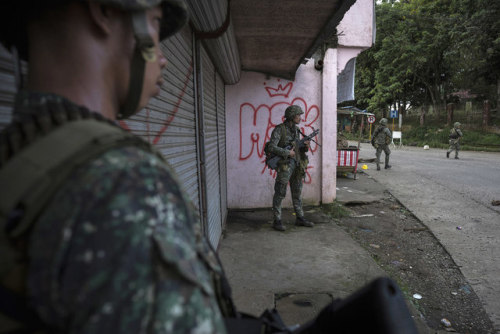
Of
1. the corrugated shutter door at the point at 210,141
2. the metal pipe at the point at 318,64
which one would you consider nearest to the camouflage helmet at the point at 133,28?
the corrugated shutter door at the point at 210,141

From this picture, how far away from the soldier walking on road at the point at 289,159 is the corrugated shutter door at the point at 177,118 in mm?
2007

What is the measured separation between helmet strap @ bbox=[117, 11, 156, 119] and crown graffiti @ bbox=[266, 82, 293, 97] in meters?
5.65

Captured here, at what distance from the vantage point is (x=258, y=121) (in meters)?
6.29

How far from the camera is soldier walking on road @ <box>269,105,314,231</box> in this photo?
16.2 ft

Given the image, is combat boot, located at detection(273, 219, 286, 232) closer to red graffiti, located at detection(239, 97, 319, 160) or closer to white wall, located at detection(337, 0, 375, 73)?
red graffiti, located at detection(239, 97, 319, 160)

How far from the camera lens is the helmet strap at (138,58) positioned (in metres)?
0.68

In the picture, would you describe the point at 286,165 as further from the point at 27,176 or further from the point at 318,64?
the point at 27,176

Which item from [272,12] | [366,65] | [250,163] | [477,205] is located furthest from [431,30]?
[272,12]

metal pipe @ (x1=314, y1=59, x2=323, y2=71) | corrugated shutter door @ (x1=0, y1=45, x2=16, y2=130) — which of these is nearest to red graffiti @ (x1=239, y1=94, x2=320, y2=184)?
metal pipe @ (x1=314, y1=59, x2=323, y2=71)

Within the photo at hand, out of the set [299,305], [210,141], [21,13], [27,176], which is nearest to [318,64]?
[210,141]

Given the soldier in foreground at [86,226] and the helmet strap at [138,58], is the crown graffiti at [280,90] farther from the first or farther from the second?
the soldier in foreground at [86,226]

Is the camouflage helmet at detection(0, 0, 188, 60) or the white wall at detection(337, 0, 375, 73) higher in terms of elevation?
the white wall at detection(337, 0, 375, 73)

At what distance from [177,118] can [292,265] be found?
2268 mm

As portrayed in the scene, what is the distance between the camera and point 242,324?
97 centimetres
